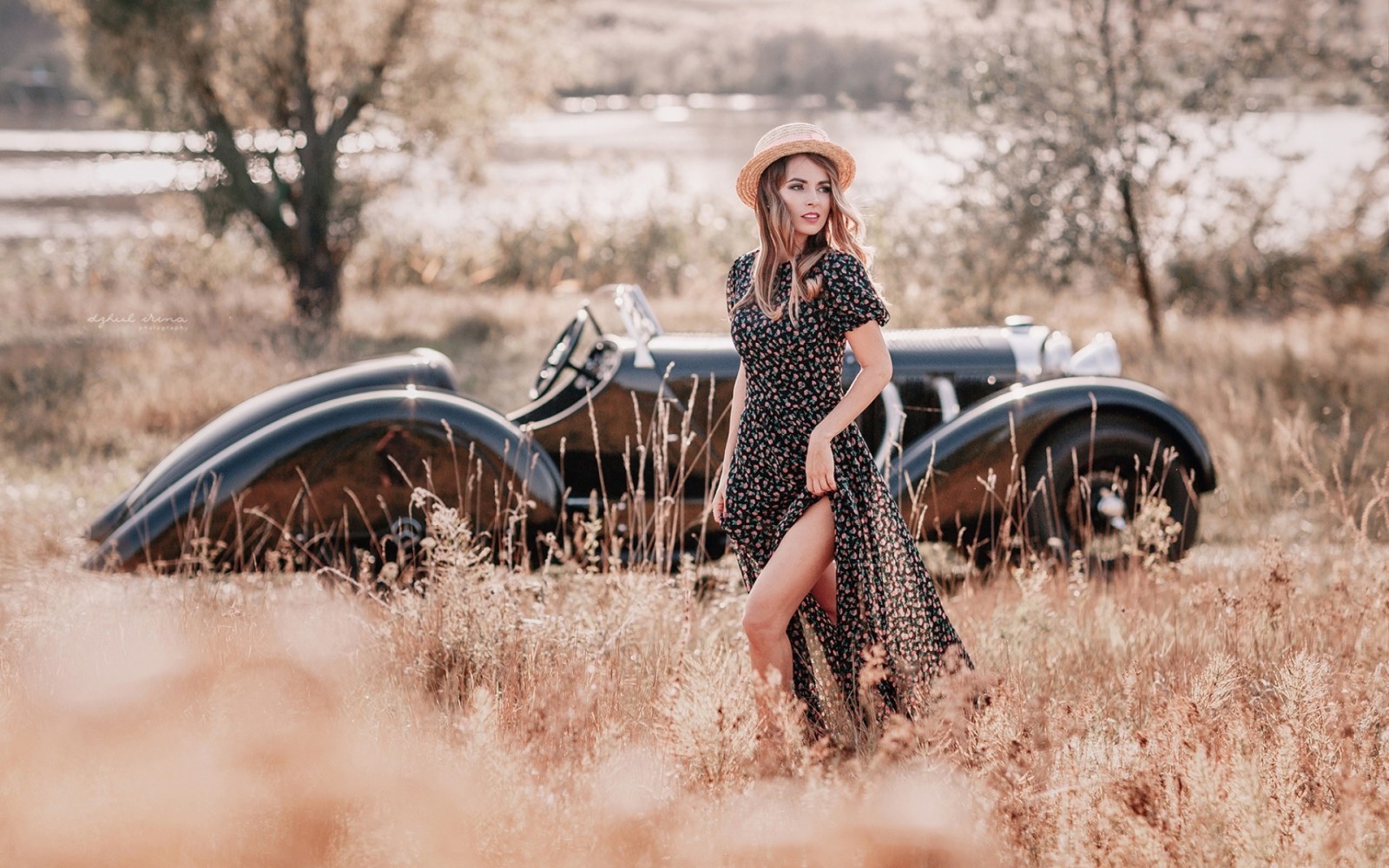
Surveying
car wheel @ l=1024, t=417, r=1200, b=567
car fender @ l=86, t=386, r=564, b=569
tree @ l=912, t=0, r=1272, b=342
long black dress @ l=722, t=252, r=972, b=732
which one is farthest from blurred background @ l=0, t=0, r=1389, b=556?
long black dress @ l=722, t=252, r=972, b=732

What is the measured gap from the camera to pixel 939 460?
4.59 m

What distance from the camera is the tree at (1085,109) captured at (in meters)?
10.8

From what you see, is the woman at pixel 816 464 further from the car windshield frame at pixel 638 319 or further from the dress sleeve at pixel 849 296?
the car windshield frame at pixel 638 319

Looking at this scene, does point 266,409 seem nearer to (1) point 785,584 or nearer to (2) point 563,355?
(2) point 563,355

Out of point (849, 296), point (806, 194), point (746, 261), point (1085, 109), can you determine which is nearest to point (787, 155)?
point (806, 194)

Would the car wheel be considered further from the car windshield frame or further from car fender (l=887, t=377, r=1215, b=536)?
the car windshield frame

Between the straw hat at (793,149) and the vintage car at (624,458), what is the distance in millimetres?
1128

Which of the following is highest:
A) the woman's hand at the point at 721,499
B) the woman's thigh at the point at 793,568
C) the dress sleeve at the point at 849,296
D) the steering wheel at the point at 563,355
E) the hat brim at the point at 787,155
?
the hat brim at the point at 787,155

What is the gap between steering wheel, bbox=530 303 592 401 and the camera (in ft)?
17.7

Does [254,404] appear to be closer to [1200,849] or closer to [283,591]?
[283,591]

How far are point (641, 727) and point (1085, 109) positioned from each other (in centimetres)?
940

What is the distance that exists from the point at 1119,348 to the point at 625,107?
5029cm

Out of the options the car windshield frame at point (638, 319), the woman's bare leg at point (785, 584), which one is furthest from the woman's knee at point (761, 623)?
the car windshield frame at point (638, 319)

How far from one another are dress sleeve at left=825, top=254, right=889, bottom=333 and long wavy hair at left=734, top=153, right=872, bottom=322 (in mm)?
47
